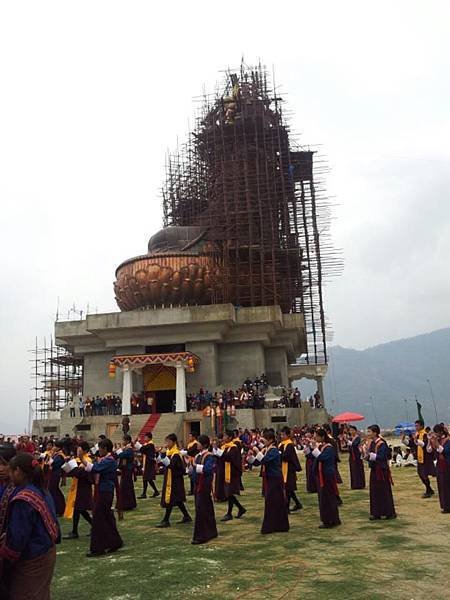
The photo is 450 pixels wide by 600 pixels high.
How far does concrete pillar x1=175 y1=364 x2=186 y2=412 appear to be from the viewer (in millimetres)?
24547

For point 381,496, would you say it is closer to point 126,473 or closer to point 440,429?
point 440,429

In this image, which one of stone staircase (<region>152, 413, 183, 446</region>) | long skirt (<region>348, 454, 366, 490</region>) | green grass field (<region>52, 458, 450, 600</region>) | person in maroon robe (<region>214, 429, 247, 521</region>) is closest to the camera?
green grass field (<region>52, 458, 450, 600</region>)

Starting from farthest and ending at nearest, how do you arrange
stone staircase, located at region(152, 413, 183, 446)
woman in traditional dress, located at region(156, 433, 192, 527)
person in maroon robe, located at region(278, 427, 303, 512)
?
1. stone staircase, located at region(152, 413, 183, 446)
2. person in maroon robe, located at region(278, 427, 303, 512)
3. woman in traditional dress, located at region(156, 433, 192, 527)

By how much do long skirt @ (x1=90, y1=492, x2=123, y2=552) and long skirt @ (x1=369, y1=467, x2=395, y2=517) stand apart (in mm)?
3712

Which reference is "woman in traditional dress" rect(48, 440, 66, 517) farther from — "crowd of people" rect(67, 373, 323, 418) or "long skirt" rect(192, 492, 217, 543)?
"crowd of people" rect(67, 373, 323, 418)

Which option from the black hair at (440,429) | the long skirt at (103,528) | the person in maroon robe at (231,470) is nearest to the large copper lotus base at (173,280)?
the person in maroon robe at (231,470)

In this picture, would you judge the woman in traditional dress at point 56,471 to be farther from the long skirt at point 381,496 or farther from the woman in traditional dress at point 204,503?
the long skirt at point 381,496

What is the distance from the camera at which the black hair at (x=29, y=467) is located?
3.83 meters

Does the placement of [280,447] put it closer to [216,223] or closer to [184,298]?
[184,298]

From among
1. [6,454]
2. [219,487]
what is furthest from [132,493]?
[6,454]

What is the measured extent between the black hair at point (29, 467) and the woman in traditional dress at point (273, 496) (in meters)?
4.61

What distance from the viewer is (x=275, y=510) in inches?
309

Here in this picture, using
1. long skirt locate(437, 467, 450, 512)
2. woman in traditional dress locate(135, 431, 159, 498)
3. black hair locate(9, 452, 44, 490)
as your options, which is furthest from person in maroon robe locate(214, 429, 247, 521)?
black hair locate(9, 452, 44, 490)

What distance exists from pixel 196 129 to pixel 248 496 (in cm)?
3042
